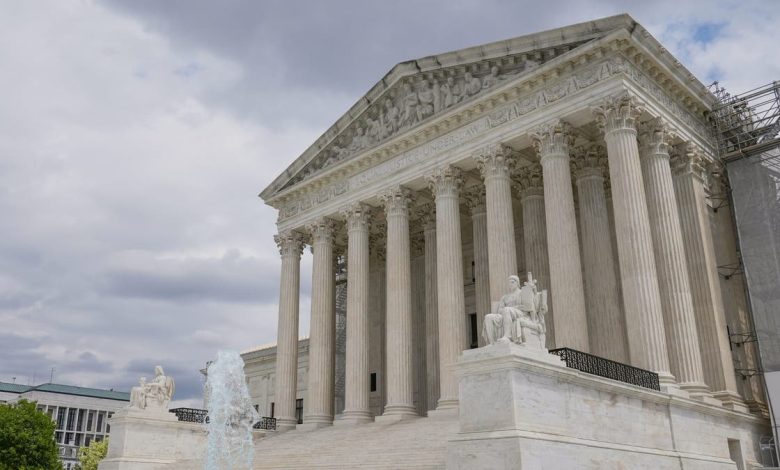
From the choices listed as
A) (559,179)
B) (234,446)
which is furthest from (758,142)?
(234,446)

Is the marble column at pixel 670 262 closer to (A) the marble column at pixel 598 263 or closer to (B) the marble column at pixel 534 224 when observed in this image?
(A) the marble column at pixel 598 263

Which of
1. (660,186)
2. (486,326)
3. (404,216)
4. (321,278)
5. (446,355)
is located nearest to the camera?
(486,326)

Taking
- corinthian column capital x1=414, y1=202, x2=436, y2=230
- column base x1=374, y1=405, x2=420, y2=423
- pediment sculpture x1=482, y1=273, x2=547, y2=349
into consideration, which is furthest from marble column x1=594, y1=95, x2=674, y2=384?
corinthian column capital x1=414, y1=202, x2=436, y2=230

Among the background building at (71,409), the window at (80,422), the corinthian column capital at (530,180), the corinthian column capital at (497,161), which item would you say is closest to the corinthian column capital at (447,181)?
the corinthian column capital at (497,161)

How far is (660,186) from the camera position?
86.2ft

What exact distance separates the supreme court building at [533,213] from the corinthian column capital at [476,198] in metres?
0.07

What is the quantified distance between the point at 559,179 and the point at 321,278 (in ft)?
48.0

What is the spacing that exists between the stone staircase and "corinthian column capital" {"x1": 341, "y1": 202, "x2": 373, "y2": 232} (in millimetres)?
9467

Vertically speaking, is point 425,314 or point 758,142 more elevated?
point 758,142

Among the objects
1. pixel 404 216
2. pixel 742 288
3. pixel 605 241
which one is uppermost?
pixel 404 216

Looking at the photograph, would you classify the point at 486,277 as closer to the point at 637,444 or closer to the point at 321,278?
the point at 321,278

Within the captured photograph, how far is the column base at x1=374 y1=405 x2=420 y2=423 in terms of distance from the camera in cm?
2981

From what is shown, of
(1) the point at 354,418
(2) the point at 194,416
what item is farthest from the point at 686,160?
(2) the point at 194,416

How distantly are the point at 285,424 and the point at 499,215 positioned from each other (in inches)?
597
